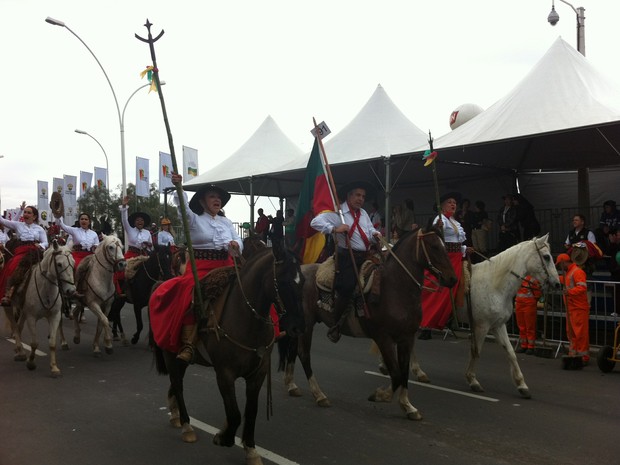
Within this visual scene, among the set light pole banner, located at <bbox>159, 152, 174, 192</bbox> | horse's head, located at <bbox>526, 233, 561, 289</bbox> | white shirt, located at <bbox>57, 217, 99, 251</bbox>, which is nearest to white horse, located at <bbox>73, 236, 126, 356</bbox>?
white shirt, located at <bbox>57, 217, 99, 251</bbox>

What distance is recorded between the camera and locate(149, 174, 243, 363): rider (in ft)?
17.3

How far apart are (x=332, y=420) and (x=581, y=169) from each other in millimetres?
11803

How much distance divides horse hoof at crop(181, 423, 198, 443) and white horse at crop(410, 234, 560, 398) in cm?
368

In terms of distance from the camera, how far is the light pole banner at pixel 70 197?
29767 mm

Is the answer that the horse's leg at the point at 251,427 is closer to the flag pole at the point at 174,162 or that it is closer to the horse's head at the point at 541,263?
the flag pole at the point at 174,162

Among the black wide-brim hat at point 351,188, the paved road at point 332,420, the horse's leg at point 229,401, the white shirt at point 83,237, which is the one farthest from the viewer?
the white shirt at point 83,237

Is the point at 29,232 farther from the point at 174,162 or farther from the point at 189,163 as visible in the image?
the point at 189,163

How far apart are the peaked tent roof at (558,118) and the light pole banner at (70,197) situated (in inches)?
844

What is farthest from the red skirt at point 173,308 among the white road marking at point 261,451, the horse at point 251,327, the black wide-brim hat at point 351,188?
the black wide-brim hat at point 351,188

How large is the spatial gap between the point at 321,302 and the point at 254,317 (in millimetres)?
2466

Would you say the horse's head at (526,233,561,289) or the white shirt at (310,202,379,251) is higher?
the white shirt at (310,202,379,251)

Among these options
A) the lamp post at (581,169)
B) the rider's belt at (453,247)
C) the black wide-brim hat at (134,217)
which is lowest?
the rider's belt at (453,247)

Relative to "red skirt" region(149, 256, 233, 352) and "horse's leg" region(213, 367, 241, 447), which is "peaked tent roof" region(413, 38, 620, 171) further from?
"horse's leg" region(213, 367, 241, 447)

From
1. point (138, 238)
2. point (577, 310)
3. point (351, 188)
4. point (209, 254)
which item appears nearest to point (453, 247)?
point (351, 188)
